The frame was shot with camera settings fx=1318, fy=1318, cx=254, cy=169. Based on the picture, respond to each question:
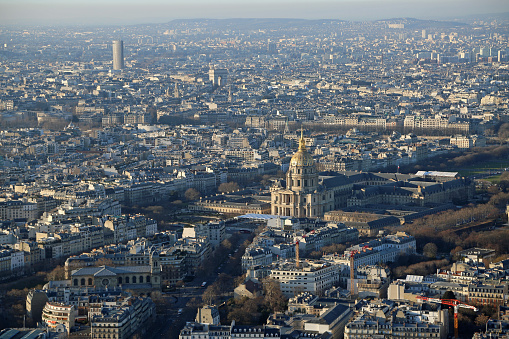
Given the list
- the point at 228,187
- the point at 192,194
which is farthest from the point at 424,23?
the point at 192,194

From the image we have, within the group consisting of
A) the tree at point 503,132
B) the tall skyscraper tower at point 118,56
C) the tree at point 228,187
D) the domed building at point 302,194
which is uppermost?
the domed building at point 302,194

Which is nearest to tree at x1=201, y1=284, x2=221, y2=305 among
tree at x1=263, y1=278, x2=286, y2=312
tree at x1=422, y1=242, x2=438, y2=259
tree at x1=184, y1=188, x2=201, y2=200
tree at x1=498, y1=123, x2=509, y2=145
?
tree at x1=263, y1=278, x2=286, y2=312

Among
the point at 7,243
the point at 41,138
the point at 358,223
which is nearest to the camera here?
the point at 7,243

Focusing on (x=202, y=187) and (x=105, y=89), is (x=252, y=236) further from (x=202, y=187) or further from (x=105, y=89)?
(x=105, y=89)

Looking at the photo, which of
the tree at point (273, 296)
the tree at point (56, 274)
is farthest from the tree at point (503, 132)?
the tree at point (56, 274)

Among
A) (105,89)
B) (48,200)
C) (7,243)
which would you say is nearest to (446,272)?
(7,243)

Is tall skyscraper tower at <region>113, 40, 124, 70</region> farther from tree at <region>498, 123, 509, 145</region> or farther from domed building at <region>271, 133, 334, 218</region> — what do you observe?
domed building at <region>271, 133, 334, 218</region>

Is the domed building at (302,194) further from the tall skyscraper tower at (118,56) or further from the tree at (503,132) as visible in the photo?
the tall skyscraper tower at (118,56)
